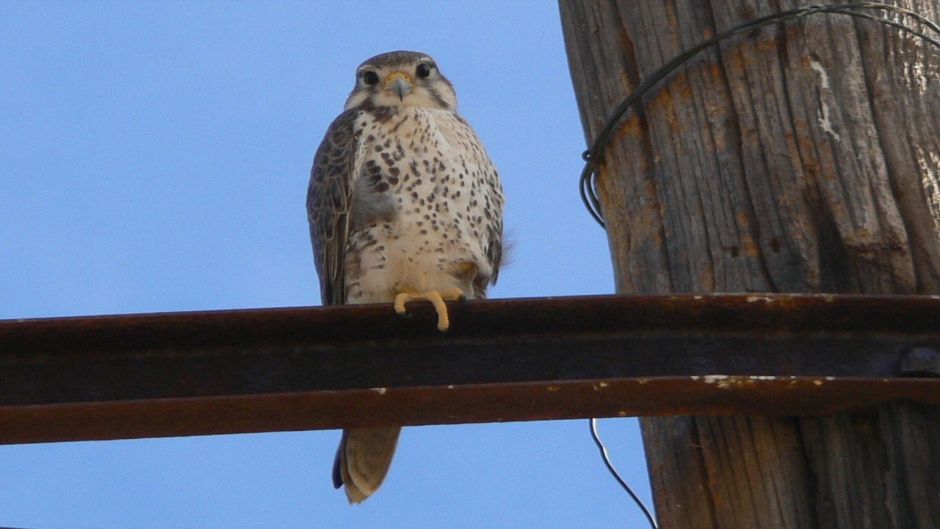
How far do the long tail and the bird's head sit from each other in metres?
1.36

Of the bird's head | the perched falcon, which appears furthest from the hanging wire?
the bird's head

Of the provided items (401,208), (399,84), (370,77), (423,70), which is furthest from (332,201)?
(423,70)

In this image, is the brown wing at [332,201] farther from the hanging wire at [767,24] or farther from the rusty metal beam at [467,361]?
the rusty metal beam at [467,361]

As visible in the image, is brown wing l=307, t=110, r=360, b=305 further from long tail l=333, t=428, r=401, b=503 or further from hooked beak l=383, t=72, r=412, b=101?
long tail l=333, t=428, r=401, b=503

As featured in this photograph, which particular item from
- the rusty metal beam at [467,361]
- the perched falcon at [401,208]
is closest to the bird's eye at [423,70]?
the perched falcon at [401,208]

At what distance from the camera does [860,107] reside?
2871 mm

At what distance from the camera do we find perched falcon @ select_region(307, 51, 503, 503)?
4.45m

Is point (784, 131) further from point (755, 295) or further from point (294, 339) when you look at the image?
point (294, 339)

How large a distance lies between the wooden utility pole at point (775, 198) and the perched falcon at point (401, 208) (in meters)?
1.31

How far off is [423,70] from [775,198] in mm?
2807

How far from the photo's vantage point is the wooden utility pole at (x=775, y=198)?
98.0 inches

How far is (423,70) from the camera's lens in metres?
5.43

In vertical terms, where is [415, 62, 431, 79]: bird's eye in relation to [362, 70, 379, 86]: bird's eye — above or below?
above

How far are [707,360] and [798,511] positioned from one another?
0.31 m
